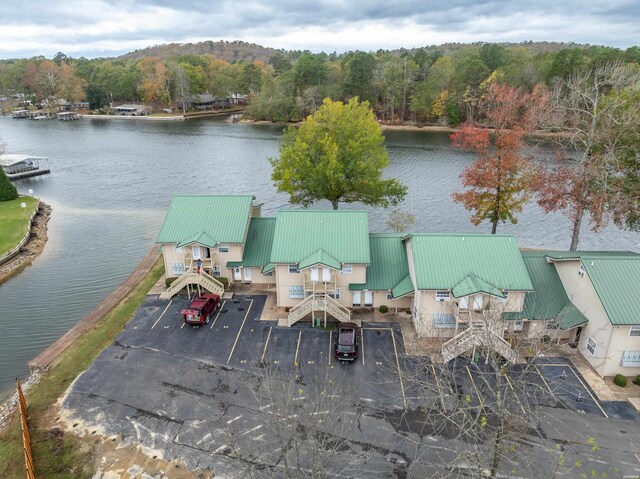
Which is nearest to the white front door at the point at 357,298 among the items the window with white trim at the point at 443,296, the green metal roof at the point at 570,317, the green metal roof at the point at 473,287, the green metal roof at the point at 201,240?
the window with white trim at the point at 443,296

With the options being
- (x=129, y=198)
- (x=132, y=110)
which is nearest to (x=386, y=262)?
(x=129, y=198)

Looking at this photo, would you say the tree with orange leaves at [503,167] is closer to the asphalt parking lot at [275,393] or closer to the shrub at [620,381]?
the asphalt parking lot at [275,393]

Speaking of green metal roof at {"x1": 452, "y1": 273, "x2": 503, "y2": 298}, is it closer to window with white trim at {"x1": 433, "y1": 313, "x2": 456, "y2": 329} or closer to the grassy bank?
window with white trim at {"x1": 433, "y1": 313, "x2": 456, "y2": 329}

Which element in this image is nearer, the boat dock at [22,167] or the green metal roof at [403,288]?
the green metal roof at [403,288]

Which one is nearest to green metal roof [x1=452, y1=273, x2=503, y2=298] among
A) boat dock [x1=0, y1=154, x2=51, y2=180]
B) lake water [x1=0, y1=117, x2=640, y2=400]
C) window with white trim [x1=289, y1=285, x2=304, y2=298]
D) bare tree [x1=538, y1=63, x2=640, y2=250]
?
window with white trim [x1=289, y1=285, x2=304, y2=298]

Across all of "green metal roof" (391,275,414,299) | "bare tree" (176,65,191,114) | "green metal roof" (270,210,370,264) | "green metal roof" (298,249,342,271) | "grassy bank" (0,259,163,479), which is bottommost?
"grassy bank" (0,259,163,479)

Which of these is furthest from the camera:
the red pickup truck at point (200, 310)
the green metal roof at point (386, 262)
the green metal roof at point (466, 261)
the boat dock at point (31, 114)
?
the boat dock at point (31, 114)

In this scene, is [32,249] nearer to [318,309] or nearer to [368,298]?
[318,309]
